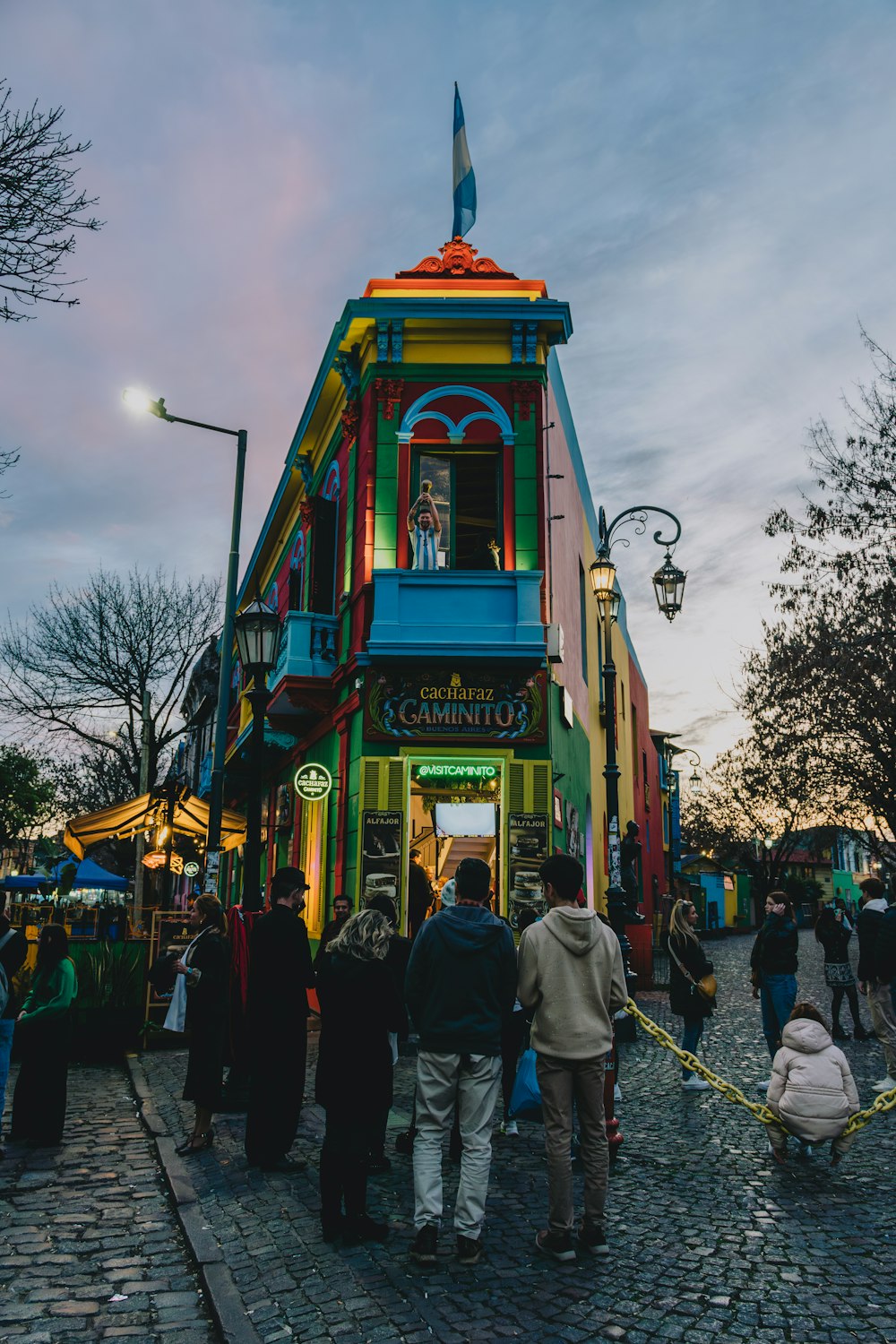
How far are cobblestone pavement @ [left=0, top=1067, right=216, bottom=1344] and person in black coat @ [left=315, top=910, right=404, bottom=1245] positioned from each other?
2.71 ft

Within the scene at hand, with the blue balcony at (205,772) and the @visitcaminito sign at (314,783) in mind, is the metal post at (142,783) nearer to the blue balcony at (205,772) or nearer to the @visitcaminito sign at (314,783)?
the blue balcony at (205,772)

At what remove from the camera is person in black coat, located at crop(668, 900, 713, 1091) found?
32.2 feet

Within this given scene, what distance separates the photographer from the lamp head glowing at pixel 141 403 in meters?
16.5

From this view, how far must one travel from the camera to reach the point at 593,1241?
5.18 m

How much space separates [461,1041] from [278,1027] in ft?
6.79

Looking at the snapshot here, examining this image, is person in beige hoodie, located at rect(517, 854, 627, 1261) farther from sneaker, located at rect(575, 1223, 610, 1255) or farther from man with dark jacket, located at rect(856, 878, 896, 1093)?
man with dark jacket, located at rect(856, 878, 896, 1093)

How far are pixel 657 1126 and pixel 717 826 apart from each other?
49548 mm

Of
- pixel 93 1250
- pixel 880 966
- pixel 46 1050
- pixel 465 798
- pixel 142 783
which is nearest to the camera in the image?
pixel 93 1250

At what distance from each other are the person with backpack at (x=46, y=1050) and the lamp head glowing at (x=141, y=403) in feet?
35.2

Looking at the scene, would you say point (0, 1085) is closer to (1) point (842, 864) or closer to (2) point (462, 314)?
(2) point (462, 314)

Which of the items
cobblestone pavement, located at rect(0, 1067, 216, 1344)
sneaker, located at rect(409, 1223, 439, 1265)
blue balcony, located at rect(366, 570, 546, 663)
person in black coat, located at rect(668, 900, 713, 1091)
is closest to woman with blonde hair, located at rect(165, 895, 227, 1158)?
cobblestone pavement, located at rect(0, 1067, 216, 1344)

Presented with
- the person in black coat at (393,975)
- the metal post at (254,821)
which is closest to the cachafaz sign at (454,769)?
the metal post at (254,821)

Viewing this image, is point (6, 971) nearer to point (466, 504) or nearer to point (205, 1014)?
point (205, 1014)

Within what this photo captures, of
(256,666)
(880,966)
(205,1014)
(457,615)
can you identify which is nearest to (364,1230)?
(205,1014)
